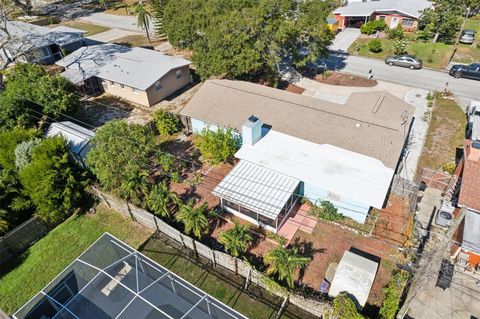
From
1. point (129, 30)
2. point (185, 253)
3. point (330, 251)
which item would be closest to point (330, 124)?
point (330, 251)

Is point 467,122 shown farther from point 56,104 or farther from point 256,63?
A: point 56,104

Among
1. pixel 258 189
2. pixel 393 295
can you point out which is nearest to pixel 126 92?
pixel 258 189

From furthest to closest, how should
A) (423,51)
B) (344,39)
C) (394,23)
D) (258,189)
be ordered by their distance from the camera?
(394,23)
(344,39)
(423,51)
(258,189)

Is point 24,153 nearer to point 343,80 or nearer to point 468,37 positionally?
point 343,80

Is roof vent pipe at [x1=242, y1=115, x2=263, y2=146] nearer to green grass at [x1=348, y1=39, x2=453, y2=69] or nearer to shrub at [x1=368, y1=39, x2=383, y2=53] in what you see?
green grass at [x1=348, y1=39, x2=453, y2=69]

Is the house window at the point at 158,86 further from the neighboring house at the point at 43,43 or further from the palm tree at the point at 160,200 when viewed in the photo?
the neighboring house at the point at 43,43

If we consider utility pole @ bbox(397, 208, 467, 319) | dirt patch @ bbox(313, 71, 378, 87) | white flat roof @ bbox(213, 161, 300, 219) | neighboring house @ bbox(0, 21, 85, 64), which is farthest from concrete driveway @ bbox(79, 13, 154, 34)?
utility pole @ bbox(397, 208, 467, 319)
